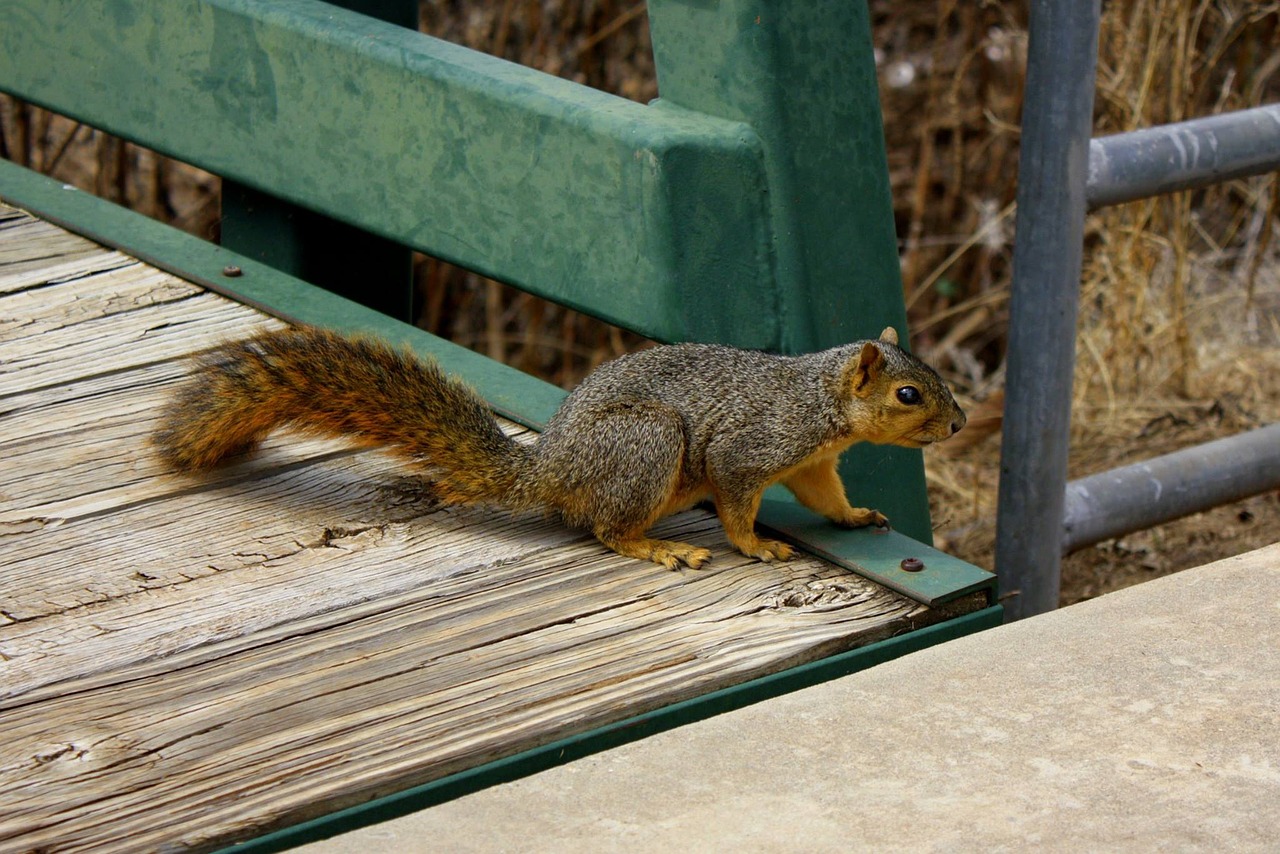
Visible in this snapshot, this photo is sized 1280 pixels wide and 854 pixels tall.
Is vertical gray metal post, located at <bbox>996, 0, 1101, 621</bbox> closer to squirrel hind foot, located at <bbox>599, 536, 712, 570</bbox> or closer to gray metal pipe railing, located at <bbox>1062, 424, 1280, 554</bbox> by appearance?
gray metal pipe railing, located at <bbox>1062, 424, 1280, 554</bbox>

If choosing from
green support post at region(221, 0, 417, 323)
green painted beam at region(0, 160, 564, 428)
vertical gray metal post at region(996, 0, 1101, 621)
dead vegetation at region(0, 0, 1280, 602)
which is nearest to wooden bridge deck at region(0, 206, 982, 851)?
green painted beam at region(0, 160, 564, 428)

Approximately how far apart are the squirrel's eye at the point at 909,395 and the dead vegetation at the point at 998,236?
68 centimetres

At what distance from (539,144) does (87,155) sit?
499 cm

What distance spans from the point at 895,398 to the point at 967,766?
938mm

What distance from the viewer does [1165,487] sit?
10.4ft

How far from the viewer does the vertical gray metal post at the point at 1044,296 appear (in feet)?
9.43

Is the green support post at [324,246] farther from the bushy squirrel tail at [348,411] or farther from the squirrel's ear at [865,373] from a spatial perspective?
the squirrel's ear at [865,373]

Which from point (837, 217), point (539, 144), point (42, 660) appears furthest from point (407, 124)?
point (42, 660)

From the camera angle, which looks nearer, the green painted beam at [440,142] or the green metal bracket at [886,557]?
the green metal bracket at [886,557]

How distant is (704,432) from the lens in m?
2.68

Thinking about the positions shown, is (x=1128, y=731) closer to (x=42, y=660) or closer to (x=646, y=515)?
(x=646, y=515)

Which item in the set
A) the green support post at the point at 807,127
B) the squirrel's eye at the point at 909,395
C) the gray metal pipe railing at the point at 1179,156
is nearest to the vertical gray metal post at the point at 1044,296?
the gray metal pipe railing at the point at 1179,156

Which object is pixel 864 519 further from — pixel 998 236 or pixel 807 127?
pixel 998 236

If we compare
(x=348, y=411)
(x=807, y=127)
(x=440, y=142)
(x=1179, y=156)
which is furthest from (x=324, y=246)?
(x=1179, y=156)
